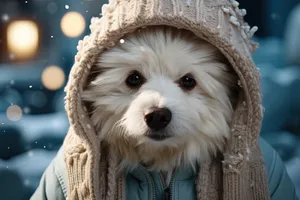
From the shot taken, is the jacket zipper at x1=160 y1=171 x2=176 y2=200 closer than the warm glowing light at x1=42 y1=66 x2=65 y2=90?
Yes

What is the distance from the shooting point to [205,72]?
1252 millimetres

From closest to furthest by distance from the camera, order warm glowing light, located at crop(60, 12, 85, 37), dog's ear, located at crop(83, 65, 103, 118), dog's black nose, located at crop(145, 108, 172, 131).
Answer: dog's black nose, located at crop(145, 108, 172, 131), dog's ear, located at crop(83, 65, 103, 118), warm glowing light, located at crop(60, 12, 85, 37)

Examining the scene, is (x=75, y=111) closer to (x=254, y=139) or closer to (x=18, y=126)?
(x=254, y=139)

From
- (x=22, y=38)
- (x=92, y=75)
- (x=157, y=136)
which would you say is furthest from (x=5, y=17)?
(x=157, y=136)

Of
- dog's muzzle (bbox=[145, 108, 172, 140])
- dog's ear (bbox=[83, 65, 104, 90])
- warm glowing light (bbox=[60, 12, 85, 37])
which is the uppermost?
warm glowing light (bbox=[60, 12, 85, 37])

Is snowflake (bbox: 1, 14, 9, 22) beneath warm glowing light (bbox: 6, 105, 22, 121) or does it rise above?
above

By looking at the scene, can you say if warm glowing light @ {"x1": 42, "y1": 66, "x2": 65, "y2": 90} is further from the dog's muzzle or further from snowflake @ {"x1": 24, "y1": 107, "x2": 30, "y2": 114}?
the dog's muzzle

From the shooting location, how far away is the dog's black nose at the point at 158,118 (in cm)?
117

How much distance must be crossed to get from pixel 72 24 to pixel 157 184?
2.08ft

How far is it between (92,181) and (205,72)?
38 centimetres

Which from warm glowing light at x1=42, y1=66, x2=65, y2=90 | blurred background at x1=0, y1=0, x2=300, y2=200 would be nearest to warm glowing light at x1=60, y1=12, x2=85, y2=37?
blurred background at x1=0, y1=0, x2=300, y2=200

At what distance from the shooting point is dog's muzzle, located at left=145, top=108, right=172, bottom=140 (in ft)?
3.83

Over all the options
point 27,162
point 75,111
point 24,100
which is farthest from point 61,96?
point 75,111

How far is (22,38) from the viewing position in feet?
5.68
